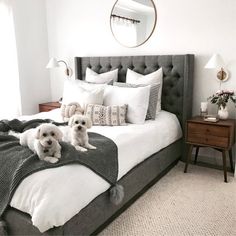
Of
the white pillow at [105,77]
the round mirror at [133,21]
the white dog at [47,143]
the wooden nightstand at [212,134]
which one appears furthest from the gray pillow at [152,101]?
the white dog at [47,143]

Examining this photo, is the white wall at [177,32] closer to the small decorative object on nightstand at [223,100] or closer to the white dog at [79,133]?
the small decorative object on nightstand at [223,100]

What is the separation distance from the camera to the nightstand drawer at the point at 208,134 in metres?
2.62

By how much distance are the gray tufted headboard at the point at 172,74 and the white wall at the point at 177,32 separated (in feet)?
0.51

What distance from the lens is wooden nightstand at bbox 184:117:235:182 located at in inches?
103

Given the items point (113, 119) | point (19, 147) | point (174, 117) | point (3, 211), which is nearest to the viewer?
point (3, 211)

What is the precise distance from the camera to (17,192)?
1547 millimetres

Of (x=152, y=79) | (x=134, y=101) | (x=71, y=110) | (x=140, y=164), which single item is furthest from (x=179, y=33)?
(x=140, y=164)

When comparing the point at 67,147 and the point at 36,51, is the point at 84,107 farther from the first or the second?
the point at 36,51

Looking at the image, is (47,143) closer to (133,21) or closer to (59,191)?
(59,191)

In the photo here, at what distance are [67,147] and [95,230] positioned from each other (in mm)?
667

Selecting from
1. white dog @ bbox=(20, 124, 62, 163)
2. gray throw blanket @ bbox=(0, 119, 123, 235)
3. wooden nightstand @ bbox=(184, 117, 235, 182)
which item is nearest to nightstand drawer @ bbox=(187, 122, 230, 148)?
wooden nightstand @ bbox=(184, 117, 235, 182)

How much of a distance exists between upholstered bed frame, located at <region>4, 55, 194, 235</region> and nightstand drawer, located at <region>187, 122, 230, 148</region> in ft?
0.90

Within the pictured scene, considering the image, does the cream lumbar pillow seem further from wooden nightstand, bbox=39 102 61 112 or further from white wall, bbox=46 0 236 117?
white wall, bbox=46 0 236 117

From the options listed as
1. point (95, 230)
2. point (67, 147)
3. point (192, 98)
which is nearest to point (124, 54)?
point (192, 98)
